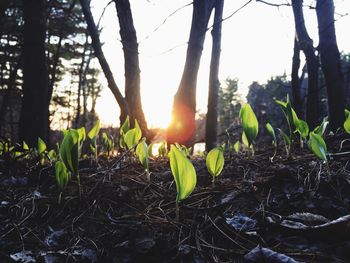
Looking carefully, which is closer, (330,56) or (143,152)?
(143,152)

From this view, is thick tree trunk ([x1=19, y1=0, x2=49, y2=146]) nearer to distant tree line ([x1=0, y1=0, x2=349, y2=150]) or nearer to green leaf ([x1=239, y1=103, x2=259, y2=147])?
distant tree line ([x1=0, y1=0, x2=349, y2=150])

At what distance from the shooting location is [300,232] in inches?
A: 45.6

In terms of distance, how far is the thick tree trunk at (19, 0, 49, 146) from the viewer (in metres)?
6.24

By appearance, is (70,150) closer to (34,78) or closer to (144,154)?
(144,154)

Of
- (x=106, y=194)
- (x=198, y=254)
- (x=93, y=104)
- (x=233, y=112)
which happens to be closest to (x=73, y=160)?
(x=106, y=194)

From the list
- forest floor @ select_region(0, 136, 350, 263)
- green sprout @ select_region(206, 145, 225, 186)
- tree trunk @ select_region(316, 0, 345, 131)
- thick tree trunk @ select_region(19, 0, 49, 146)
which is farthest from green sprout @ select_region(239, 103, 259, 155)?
thick tree trunk @ select_region(19, 0, 49, 146)

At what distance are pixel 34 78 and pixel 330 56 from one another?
5.64 m

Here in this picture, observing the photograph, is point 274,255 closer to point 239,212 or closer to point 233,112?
point 239,212

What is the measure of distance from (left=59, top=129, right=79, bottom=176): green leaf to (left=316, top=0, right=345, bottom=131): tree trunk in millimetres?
Result: 3375

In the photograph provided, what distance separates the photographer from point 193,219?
1.38 m

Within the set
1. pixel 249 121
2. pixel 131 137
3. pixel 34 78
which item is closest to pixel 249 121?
pixel 249 121

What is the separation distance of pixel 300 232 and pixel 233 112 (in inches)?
1737

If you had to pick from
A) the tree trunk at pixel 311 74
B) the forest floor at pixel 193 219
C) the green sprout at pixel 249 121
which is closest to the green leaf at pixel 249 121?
the green sprout at pixel 249 121

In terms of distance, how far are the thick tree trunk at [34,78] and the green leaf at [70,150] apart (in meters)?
4.89
